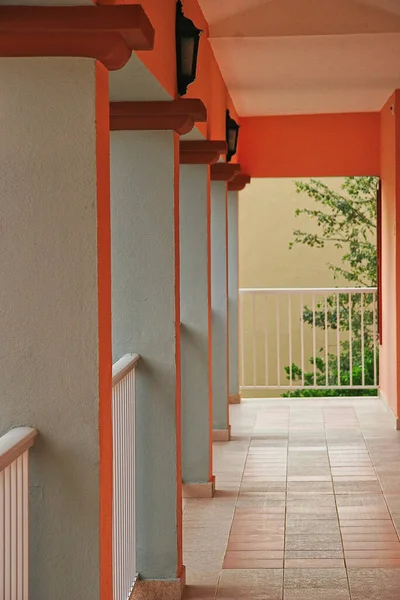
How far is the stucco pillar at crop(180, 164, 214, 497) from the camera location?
604cm

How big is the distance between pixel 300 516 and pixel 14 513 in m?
3.11

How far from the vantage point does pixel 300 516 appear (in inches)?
213

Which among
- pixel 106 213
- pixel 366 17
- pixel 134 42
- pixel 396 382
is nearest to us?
pixel 134 42

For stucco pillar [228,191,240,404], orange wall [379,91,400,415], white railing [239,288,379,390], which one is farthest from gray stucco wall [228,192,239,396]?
white railing [239,288,379,390]

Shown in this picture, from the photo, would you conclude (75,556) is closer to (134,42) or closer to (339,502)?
(134,42)

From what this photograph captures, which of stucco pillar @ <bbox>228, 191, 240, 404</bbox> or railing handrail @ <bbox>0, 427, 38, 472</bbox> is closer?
railing handrail @ <bbox>0, 427, 38, 472</bbox>

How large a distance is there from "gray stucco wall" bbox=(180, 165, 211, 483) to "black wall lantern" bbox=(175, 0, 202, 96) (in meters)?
1.74

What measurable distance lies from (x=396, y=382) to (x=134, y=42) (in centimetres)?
620

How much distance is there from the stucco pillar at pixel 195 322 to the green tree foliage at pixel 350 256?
6307 millimetres

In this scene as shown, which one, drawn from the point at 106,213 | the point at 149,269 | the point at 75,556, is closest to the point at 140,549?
the point at 149,269

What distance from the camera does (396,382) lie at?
27.6 feet

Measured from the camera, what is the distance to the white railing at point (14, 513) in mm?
2439

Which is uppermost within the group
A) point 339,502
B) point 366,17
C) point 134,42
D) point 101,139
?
point 366,17

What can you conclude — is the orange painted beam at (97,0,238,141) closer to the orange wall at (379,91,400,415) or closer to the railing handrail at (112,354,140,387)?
the railing handrail at (112,354,140,387)
